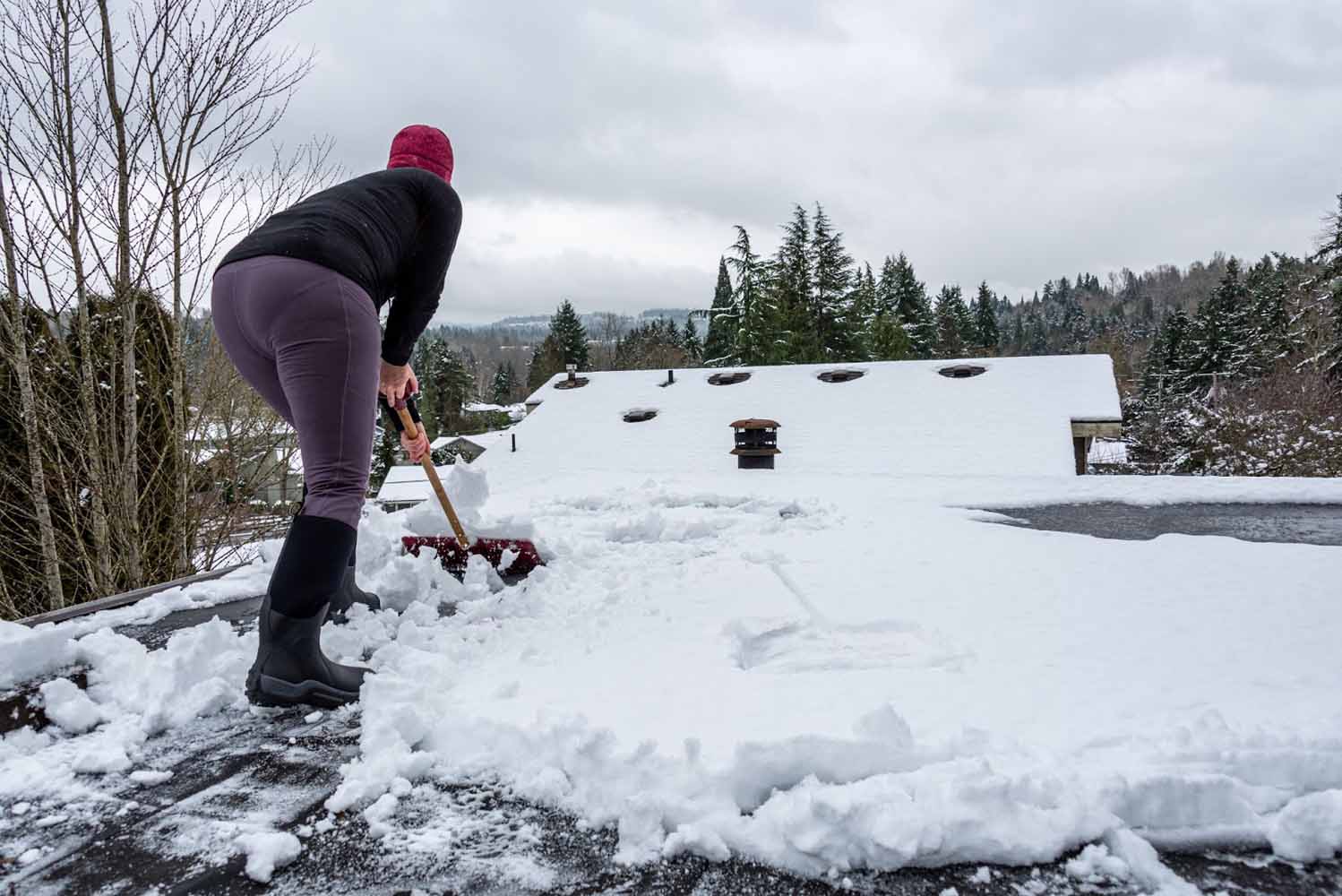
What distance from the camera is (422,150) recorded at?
1941 mm

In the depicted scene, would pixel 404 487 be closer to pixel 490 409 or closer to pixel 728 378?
pixel 728 378

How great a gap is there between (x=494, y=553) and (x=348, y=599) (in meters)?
0.78

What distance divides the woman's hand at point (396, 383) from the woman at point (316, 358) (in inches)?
16.1

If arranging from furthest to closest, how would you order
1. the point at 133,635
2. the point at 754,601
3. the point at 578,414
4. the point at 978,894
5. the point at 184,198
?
the point at 578,414, the point at 184,198, the point at 754,601, the point at 133,635, the point at 978,894

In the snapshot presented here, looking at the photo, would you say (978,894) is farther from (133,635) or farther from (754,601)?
(133,635)

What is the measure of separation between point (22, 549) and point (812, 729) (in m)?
4.56

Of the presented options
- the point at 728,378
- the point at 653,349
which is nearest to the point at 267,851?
the point at 728,378

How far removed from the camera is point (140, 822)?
3.61 feet

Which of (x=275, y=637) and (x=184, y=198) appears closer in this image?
(x=275, y=637)

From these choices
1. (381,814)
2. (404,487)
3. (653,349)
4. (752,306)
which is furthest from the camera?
(653,349)

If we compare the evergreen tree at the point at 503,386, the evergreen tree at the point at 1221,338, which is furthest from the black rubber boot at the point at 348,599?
the evergreen tree at the point at 503,386

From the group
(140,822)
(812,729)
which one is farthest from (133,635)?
(812,729)

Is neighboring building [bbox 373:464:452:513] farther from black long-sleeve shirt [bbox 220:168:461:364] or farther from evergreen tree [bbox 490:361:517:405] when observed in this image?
evergreen tree [bbox 490:361:517:405]

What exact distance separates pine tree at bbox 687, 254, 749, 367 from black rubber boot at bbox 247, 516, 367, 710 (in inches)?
1113
